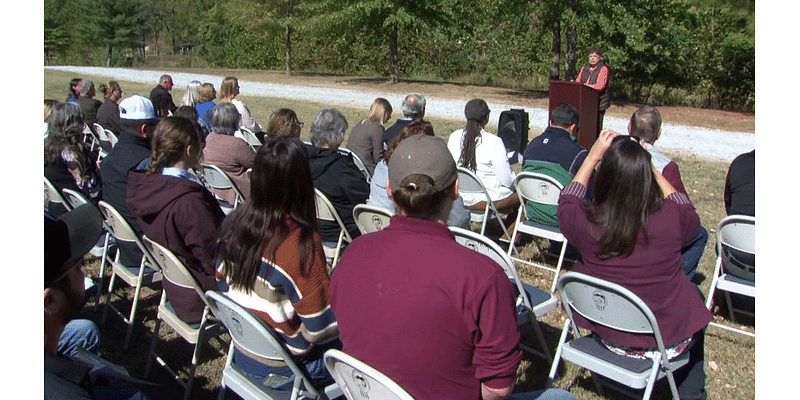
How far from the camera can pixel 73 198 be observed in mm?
4457

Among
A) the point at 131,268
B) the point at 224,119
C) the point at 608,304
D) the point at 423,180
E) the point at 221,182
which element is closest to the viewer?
the point at 423,180

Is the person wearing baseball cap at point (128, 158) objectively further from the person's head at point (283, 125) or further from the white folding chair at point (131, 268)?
the person's head at point (283, 125)

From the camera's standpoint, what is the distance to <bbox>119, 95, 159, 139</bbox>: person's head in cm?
495

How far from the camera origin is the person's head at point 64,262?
1604mm

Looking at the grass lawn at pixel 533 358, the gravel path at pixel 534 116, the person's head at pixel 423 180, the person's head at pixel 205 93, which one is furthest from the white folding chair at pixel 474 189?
the gravel path at pixel 534 116

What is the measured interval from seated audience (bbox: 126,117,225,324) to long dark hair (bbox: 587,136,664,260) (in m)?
2.02

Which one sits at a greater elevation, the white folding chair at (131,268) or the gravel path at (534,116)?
the gravel path at (534,116)

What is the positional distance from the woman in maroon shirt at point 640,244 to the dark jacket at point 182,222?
6.53ft

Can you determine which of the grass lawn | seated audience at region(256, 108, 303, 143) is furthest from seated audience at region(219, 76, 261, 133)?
the grass lawn

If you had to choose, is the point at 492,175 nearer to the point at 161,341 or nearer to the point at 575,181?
the point at 575,181

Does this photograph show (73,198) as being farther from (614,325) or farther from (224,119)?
(614,325)

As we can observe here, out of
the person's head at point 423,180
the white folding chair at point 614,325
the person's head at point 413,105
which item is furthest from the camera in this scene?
the person's head at point 413,105

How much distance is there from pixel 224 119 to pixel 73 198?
1911 millimetres

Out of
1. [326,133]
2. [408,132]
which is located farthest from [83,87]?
[408,132]
